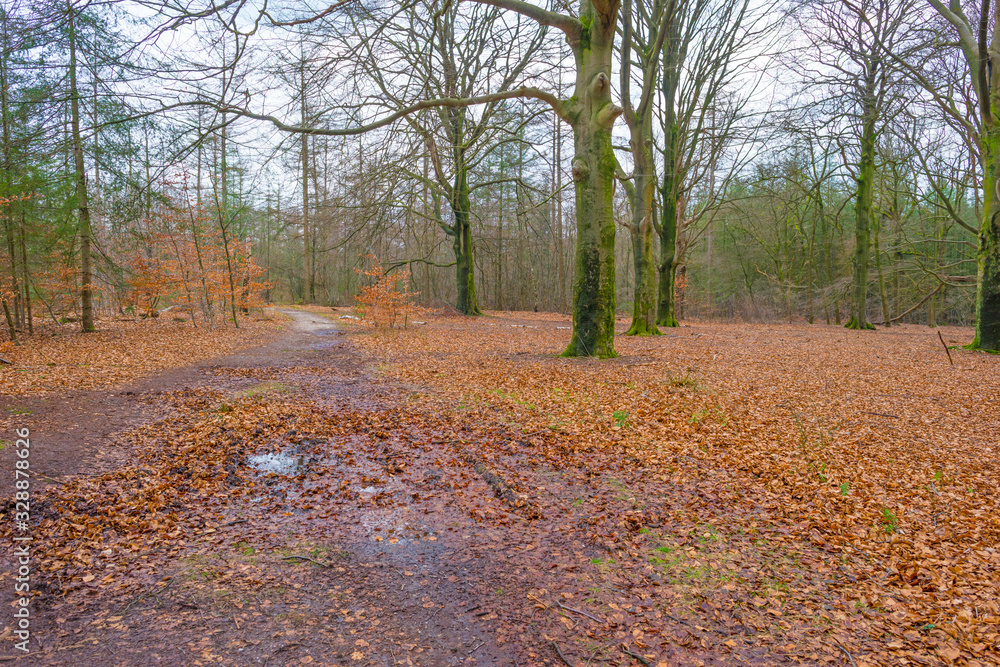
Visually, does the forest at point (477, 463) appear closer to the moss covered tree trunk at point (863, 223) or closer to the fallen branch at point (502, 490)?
the fallen branch at point (502, 490)

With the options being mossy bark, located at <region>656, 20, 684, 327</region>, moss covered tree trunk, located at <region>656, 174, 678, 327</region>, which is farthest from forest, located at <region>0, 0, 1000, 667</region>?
moss covered tree trunk, located at <region>656, 174, 678, 327</region>

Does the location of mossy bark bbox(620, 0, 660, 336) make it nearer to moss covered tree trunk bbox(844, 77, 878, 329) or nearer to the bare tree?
the bare tree

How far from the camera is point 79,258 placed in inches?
541

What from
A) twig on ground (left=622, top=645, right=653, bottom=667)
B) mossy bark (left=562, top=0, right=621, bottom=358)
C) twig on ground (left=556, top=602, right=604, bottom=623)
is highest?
mossy bark (left=562, top=0, right=621, bottom=358)

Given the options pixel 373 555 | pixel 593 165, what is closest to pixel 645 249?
pixel 593 165

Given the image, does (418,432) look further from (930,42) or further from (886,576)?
(930,42)

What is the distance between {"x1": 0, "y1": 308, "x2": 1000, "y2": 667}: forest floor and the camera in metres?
2.33

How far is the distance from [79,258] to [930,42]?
70.0 feet

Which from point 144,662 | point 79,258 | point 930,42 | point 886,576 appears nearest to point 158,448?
point 144,662

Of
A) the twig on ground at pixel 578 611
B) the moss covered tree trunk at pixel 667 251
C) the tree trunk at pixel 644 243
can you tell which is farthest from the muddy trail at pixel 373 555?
the moss covered tree trunk at pixel 667 251

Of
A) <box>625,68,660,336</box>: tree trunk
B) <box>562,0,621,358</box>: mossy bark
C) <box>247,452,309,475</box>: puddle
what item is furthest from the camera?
<box>625,68,660,336</box>: tree trunk

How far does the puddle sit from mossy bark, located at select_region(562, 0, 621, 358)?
551 cm

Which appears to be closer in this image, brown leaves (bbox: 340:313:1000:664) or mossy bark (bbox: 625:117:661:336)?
brown leaves (bbox: 340:313:1000:664)

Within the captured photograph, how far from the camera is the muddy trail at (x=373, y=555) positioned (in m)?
2.30
